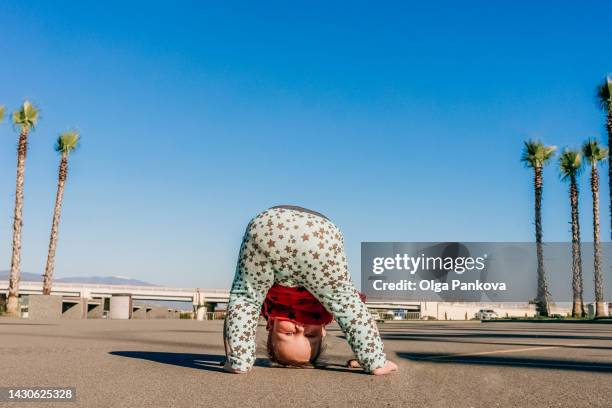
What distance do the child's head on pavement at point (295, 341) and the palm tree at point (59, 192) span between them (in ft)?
97.5

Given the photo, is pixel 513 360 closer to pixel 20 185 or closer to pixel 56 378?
pixel 56 378

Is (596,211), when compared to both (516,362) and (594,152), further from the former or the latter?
(516,362)

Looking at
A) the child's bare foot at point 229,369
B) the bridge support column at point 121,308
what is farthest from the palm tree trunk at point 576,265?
the child's bare foot at point 229,369

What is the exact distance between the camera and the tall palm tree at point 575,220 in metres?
39.9

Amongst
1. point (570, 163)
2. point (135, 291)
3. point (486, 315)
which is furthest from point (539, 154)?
point (135, 291)

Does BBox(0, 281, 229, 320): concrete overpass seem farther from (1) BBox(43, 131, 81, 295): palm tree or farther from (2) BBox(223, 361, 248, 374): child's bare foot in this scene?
(2) BBox(223, 361, 248, 374): child's bare foot

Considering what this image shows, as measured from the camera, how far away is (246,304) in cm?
491

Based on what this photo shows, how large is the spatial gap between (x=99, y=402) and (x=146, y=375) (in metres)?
1.33

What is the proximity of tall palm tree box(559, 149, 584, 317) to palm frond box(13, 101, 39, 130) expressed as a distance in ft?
110

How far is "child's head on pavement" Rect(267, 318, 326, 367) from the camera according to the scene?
5.05m

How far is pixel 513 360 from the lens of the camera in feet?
20.8

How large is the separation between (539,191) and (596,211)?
443cm

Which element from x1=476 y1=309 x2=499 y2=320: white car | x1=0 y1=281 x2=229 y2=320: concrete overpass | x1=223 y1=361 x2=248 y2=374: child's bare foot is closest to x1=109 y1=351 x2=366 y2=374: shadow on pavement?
x1=223 y1=361 x2=248 y2=374: child's bare foot

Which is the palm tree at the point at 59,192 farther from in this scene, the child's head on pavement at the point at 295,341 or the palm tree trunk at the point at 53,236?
the child's head on pavement at the point at 295,341
